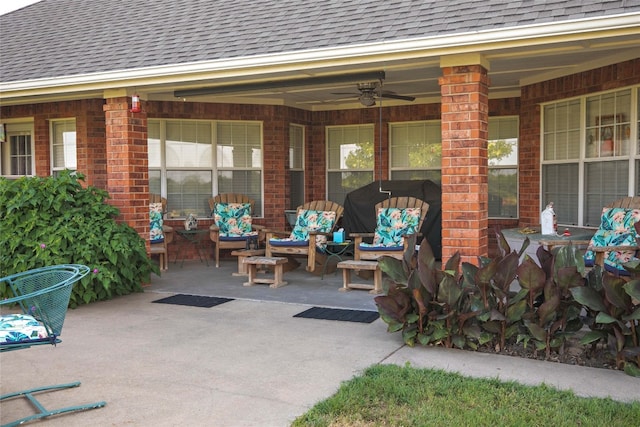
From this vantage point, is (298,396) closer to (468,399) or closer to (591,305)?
(468,399)

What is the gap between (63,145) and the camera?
10125mm

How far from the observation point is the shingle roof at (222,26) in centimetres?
551

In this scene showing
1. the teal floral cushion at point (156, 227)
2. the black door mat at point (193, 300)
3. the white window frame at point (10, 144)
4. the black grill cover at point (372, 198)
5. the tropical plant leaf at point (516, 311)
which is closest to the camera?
the tropical plant leaf at point (516, 311)

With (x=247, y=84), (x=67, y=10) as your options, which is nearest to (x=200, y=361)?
(x=247, y=84)

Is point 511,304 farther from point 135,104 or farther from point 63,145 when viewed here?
point 63,145

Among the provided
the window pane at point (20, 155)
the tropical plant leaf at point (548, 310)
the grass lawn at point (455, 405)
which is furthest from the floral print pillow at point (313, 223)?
the window pane at point (20, 155)

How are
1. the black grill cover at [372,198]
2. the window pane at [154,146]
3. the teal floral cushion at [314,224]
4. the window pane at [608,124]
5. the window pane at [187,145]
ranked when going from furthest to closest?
the window pane at [187,145] < the window pane at [154,146] < the black grill cover at [372,198] < the teal floral cushion at [314,224] < the window pane at [608,124]

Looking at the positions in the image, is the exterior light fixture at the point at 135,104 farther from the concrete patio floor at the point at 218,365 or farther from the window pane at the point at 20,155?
the window pane at the point at 20,155

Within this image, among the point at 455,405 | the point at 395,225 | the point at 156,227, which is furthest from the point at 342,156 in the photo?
the point at 455,405

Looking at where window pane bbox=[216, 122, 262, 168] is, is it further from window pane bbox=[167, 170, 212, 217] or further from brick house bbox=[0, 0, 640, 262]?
window pane bbox=[167, 170, 212, 217]

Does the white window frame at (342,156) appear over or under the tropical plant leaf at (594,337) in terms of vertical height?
over

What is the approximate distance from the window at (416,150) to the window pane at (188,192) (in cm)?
316

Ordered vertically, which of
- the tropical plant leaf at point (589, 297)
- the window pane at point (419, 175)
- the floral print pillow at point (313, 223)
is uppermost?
the window pane at point (419, 175)

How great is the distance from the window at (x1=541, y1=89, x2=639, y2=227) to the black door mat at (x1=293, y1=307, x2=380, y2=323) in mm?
3153
